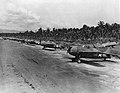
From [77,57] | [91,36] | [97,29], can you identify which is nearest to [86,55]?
[77,57]

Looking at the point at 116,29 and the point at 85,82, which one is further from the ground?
the point at 116,29

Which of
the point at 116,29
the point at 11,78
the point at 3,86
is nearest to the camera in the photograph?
the point at 3,86

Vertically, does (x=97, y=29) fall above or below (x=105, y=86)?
above

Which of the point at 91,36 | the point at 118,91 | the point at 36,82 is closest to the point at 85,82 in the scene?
the point at 118,91

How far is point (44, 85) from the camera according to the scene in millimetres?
10250

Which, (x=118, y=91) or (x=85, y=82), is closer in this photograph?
(x=118, y=91)

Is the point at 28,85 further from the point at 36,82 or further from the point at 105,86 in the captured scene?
the point at 105,86

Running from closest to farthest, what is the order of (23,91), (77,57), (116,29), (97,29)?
(23,91)
(77,57)
(116,29)
(97,29)

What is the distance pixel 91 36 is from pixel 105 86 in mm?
93633

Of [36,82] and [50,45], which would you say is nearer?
[36,82]

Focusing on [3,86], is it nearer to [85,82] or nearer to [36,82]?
[36,82]

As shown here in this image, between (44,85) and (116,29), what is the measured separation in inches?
3769

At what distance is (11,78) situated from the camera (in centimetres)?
1198

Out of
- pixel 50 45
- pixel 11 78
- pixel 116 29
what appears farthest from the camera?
pixel 116 29
